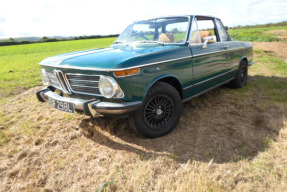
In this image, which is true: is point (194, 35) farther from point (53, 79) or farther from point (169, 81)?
point (53, 79)

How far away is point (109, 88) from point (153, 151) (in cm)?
95

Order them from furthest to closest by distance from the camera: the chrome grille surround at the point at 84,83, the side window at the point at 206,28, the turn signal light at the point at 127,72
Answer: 1. the side window at the point at 206,28
2. the chrome grille surround at the point at 84,83
3. the turn signal light at the point at 127,72

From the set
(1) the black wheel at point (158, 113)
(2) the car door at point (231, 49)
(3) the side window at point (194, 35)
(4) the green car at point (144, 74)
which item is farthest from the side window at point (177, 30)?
(2) the car door at point (231, 49)

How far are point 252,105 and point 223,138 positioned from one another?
4.89 feet

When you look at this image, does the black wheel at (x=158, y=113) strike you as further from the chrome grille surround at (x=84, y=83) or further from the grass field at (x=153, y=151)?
the chrome grille surround at (x=84, y=83)

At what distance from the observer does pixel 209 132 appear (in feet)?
9.95

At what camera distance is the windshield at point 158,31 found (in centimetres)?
343

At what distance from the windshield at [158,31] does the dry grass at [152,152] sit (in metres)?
1.33

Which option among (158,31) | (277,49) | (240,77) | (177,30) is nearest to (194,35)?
(177,30)

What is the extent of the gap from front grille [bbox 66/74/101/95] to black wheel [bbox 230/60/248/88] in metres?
3.63

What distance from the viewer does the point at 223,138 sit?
2836mm

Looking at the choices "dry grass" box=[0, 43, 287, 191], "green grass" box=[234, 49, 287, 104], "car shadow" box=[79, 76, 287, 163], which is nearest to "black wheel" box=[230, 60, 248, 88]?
"green grass" box=[234, 49, 287, 104]

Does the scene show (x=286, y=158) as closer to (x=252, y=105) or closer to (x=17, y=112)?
(x=252, y=105)

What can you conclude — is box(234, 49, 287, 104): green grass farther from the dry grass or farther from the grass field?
the dry grass
